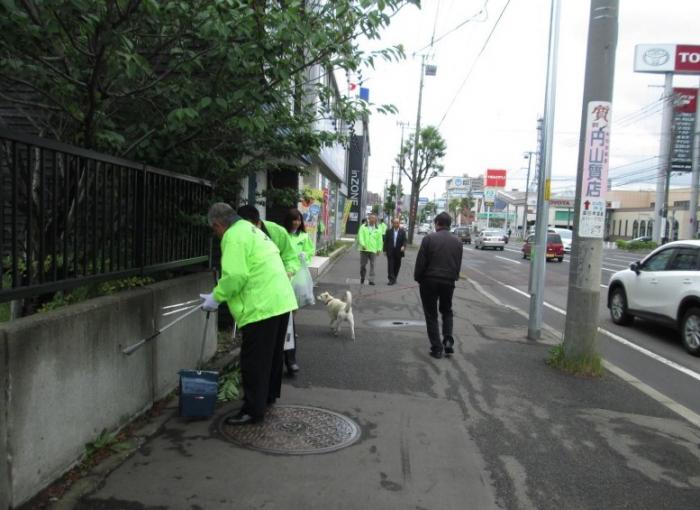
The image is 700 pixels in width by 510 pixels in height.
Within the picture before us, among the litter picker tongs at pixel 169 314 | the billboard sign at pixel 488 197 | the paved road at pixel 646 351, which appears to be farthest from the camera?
the billboard sign at pixel 488 197

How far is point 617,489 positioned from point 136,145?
443 centimetres

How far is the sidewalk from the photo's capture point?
341 centimetres

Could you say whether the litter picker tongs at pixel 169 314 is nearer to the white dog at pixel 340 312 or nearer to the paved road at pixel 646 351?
the white dog at pixel 340 312

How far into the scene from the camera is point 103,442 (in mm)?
3783

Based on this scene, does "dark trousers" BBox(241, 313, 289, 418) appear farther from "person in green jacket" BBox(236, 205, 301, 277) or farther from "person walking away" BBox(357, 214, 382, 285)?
"person walking away" BBox(357, 214, 382, 285)

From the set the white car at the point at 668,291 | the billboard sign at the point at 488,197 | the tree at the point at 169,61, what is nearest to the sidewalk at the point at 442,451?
the tree at the point at 169,61

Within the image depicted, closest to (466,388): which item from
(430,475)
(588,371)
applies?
(588,371)

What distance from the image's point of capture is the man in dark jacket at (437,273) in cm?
687

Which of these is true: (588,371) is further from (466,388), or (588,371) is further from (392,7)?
(392,7)

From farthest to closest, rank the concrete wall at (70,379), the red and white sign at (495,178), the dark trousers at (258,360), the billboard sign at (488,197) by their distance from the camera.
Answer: the red and white sign at (495,178)
the billboard sign at (488,197)
the dark trousers at (258,360)
the concrete wall at (70,379)

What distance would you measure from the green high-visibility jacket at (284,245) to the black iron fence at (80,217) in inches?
27.2

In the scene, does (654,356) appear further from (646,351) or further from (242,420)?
(242,420)

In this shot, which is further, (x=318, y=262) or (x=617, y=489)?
(x=318, y=262)

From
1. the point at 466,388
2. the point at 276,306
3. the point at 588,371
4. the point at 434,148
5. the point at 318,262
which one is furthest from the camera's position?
the point at 434,148
